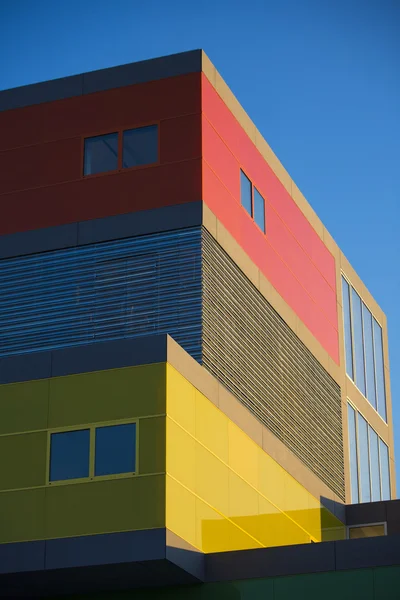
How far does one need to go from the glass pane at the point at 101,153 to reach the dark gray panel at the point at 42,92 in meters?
1.60

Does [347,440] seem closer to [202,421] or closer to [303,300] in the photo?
[303,300]

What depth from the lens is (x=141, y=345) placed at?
29.0 metres

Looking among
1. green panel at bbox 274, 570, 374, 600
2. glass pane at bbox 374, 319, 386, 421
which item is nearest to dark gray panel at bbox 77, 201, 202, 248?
green panel at bbox 274, 570, 374, 600

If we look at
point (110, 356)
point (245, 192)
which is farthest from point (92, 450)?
point (245, 192)

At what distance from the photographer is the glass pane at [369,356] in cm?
4712

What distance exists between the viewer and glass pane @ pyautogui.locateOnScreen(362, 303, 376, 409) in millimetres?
47125

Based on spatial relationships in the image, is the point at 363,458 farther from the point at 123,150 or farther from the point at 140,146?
the point at 123,150

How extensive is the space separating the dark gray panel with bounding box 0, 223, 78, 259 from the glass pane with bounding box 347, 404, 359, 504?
13.8m

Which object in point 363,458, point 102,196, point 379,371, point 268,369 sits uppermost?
point 379,371

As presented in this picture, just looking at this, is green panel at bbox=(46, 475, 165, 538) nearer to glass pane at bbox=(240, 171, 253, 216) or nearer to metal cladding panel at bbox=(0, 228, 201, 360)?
metal cladding panel at bbox=(0, 228, 201, 360)

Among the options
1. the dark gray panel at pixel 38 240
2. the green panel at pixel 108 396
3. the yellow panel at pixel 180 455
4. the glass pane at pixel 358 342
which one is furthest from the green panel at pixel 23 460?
the glass pane at pixel 358 342

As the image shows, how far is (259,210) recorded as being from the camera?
124 feet

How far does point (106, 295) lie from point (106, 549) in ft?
26.9

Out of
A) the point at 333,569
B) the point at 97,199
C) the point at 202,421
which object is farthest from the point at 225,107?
the point at 333,569
